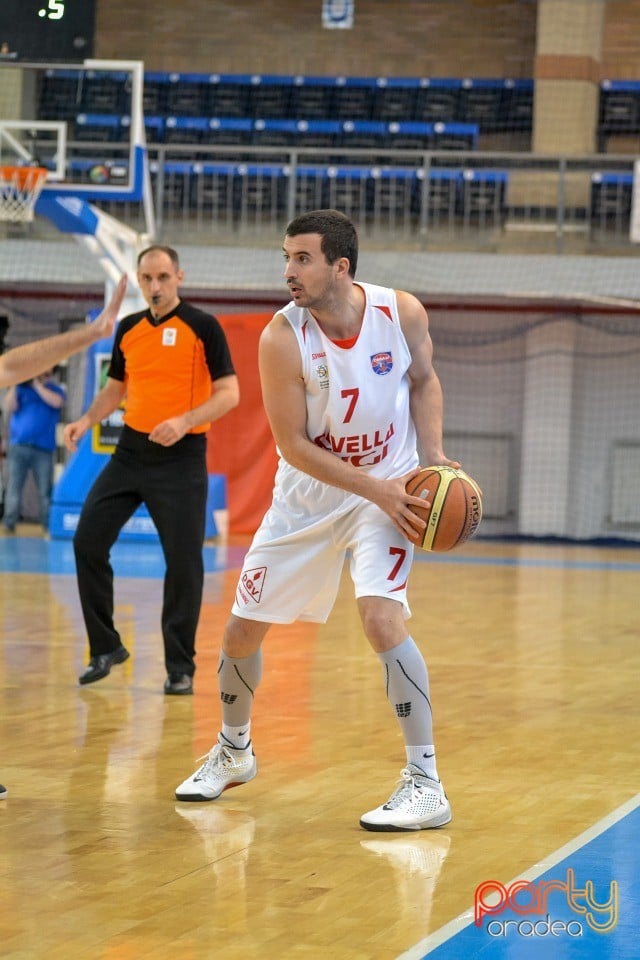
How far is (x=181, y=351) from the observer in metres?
6.57

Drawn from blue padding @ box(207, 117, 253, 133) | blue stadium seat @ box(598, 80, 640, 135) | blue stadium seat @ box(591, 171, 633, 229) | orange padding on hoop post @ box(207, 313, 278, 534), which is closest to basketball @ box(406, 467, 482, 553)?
orange padding on hoop post @ box(207, 313, 278, 534)

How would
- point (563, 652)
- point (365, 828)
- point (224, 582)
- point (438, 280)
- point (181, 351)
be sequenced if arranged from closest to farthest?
point (365, 828)
point (181, 351)
point (563, 652)
point (224, 582)
point (438, 280)

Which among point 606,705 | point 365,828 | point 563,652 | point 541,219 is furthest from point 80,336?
point 541,219

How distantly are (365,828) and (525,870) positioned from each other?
624 mm

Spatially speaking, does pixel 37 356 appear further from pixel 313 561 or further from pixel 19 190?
pixel 19 190

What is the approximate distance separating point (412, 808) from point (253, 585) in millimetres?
826

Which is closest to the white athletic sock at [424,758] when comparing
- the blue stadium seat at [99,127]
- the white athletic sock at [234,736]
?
the white athletic sock at [234,736]

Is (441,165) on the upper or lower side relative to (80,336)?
upper

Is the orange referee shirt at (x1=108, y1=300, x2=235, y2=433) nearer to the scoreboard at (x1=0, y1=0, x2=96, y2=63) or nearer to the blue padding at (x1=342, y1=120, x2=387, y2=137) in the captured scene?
the scoreboard at (x1=0, y1=0, x2=96, y2=63)

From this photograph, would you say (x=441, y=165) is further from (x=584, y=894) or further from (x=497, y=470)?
(x=584, y=894)

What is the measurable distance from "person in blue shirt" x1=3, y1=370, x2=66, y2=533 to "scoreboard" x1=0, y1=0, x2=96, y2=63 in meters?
5.98

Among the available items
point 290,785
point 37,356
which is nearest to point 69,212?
point 37,356

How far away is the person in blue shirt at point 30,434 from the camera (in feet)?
52.2

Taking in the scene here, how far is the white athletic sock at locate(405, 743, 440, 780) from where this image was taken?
4.31m
